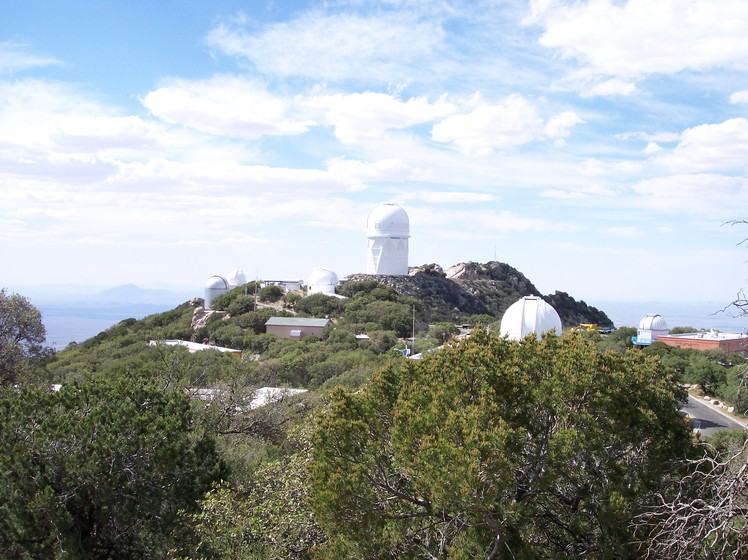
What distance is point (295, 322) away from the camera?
Answer: 153 ft

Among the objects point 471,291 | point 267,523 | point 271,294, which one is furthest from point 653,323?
point 267,523

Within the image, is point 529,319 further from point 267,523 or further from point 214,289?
point 214,289

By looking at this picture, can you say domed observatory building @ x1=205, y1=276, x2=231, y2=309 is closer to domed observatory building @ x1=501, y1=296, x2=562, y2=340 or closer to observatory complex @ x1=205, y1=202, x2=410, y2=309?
observatory complex @ x1=205, y1=202, x2=410, y2=309

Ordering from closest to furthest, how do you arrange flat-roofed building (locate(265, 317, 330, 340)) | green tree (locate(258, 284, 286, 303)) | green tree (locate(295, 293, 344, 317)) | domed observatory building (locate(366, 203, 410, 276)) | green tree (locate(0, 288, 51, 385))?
green tree (locate(0, 288, 51, 385)) → flat-roofed building (locate(265, 317, 330, 340)) → green tree (locate(295, 293, 344, 317)) → green tree (locate(258, 284, 286, 303)) → domed observatory building (locate(366, 203, 410, 276))

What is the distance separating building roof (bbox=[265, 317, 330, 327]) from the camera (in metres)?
46.4

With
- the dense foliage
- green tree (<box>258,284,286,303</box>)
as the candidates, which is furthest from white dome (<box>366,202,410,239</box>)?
the dense foliage

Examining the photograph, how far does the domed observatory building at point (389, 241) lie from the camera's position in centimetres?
6350

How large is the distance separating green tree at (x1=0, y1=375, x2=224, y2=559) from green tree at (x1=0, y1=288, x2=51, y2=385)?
31.6 ft

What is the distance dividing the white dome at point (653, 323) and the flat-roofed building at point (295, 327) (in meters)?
23.4

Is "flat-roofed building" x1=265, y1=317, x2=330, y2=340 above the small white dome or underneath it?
underneath

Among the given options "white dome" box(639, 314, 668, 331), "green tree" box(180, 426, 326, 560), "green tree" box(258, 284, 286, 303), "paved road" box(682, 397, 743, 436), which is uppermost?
"green tree" box(258, 284, 286, 303)

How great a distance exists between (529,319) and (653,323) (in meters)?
24.5

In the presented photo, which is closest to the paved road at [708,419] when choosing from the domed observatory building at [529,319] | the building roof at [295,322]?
the domed observatory building at [529,319]

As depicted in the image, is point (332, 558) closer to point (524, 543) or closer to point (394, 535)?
point (394, 535)
